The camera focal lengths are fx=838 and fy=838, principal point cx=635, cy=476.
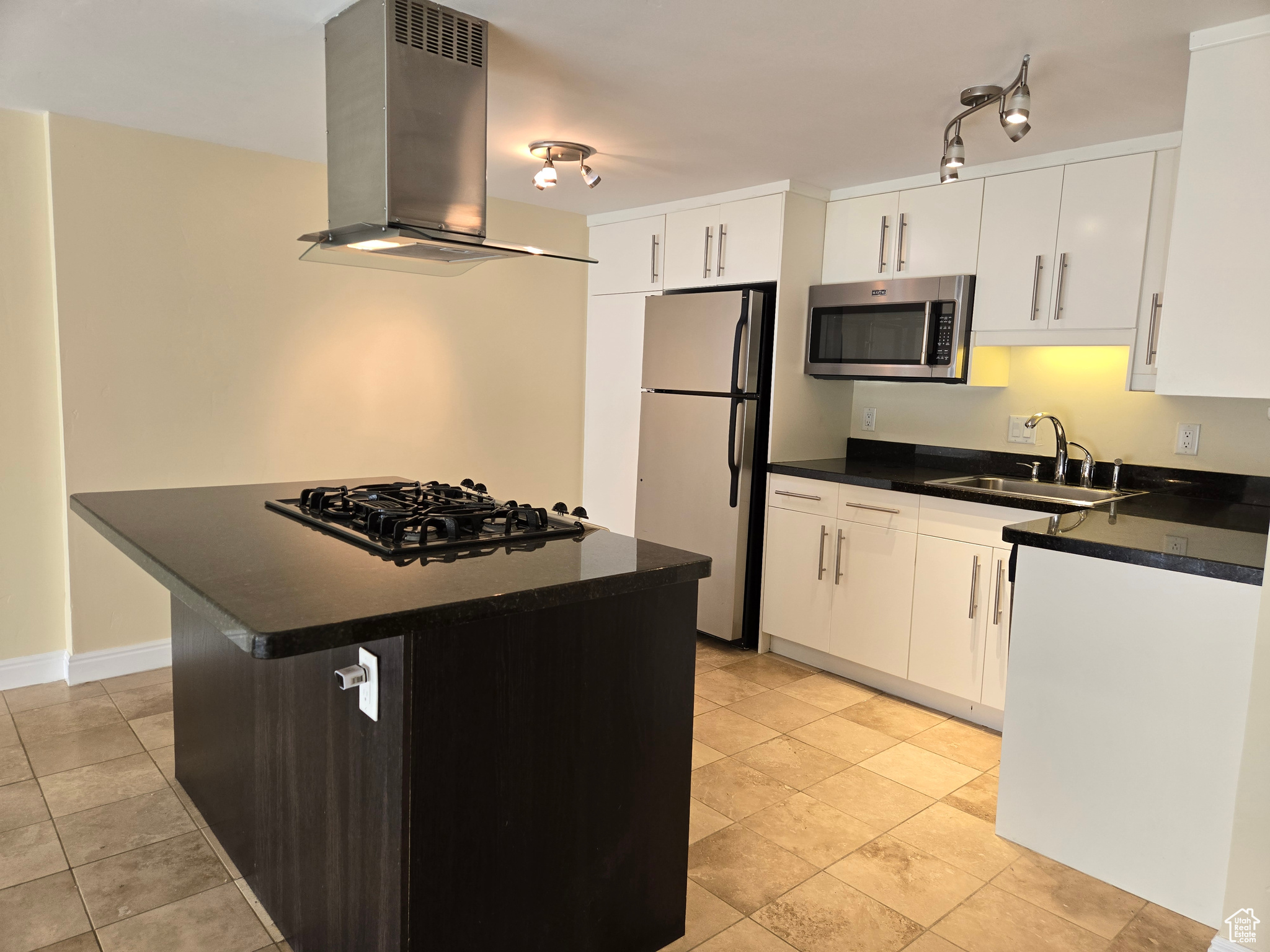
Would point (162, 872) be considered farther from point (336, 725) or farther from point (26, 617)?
point (26, 617)

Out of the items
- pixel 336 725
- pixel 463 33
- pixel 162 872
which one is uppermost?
pixel 463 33

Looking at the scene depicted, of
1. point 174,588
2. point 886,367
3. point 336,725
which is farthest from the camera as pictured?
point 886,367

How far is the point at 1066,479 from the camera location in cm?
349

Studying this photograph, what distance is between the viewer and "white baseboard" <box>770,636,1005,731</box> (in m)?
3.31

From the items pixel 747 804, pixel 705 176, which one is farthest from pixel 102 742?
pixel 705 176

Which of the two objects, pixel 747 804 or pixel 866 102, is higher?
pixel 866 102

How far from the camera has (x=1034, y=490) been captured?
346 cm

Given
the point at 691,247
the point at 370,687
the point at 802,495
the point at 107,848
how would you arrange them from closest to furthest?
the point at 370,687 < the point at 107,848 < the point at 802,495 < the point at 691,247

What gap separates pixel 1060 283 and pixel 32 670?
14.5 feet

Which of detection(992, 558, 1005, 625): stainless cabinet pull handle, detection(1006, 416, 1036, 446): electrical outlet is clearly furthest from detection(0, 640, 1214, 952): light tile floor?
detection(1006, 416, 1036, 446): electrical outlet

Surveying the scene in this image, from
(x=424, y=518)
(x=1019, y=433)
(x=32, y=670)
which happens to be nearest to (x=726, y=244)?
(x=1019, y=433)

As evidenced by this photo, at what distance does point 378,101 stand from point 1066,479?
2.96 metres

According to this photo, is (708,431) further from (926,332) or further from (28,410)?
→ (28,410)

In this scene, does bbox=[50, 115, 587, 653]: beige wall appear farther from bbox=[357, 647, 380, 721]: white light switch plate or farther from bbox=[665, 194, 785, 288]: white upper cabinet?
bbox=[357, 647, 380, 721]: white light switch plate
